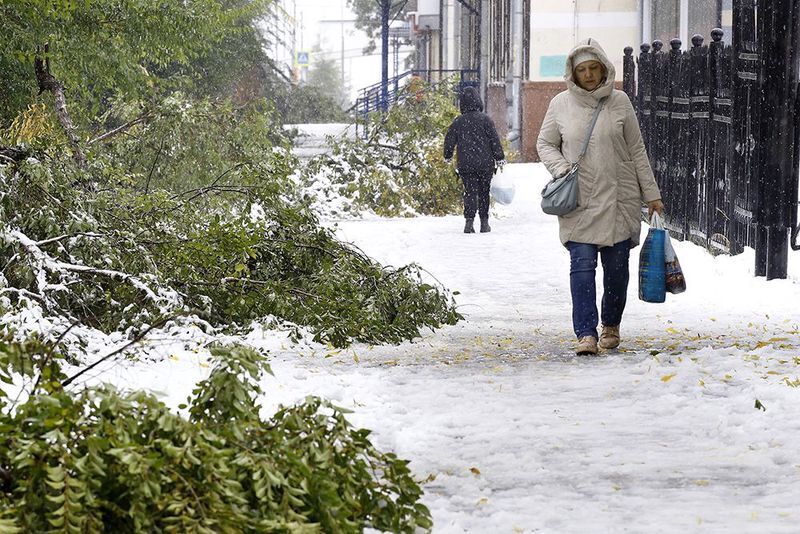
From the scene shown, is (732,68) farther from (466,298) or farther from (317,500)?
(317,500)

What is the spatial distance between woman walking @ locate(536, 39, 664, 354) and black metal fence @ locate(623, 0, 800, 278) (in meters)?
2.72

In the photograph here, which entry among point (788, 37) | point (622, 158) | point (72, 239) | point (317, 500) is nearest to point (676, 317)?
point (622, 158)

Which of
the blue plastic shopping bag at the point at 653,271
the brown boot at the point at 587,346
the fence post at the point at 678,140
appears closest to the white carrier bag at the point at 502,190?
the fence post at the point at 678,140

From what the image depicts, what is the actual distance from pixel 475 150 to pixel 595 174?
26.8 ft

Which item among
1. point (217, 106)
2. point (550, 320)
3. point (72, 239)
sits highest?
point (217, 106)

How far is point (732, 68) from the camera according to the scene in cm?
1006

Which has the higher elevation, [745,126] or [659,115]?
[659,115]

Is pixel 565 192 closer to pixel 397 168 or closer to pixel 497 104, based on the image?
pixel 397 168

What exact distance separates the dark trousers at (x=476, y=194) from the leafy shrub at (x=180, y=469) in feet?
37.2

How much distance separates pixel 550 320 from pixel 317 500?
532cm

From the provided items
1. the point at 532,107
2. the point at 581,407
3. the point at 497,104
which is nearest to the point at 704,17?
the point at 532,107

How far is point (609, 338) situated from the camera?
7004mm

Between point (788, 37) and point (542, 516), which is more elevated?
point (788, 37)

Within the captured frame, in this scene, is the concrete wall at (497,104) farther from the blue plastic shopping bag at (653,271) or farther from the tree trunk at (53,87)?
the blue plastic shopping bag at (653,271)
